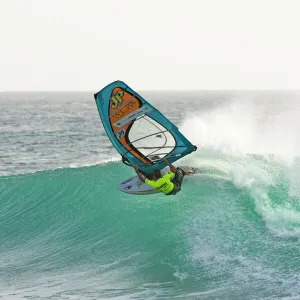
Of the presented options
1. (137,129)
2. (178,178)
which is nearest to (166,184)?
(178,178)

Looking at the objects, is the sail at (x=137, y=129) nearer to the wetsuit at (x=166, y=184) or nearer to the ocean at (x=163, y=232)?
→ the wetsuit at (x=166, y=184)

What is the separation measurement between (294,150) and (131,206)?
8543 mm

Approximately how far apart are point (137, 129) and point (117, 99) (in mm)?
1028

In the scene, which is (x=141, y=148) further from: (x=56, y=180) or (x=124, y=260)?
(x=56, y=180)

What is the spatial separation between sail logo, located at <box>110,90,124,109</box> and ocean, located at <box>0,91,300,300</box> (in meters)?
3.17

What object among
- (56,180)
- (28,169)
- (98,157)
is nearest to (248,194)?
(56,180)

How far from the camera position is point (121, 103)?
12.0 metres

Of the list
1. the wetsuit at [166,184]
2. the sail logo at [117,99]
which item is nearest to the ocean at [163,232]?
the wetsuit at [166,184]

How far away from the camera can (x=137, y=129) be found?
12570 millimetres

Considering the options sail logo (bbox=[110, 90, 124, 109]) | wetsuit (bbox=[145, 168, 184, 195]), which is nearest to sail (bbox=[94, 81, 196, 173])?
sail logo (bbox=[110, 90, 124, 109])

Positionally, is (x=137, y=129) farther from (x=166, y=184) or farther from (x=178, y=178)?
(x=166, y=184)

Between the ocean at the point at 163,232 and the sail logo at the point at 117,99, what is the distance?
3.17 metres

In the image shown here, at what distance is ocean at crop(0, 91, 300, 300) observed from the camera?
32.9ft

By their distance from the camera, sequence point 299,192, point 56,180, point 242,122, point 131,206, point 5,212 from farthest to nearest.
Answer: point 242,122 < point 56,180 < point 5,212 < point 131,206 < point 299,192
